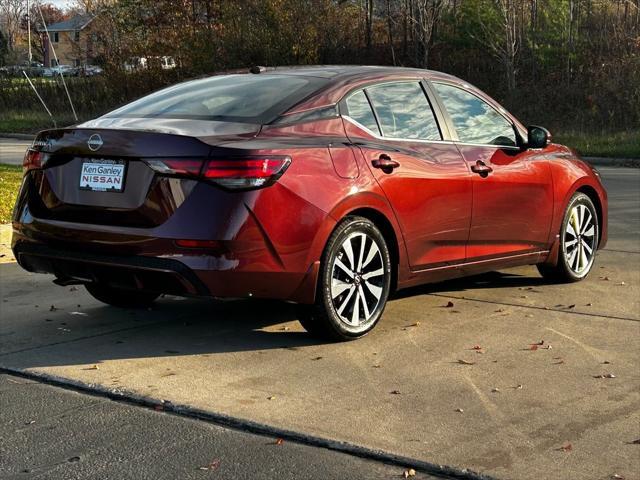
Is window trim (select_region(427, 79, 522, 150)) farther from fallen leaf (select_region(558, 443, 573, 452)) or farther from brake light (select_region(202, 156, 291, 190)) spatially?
fallen leaf (select_region(558, 443, 573, 452))

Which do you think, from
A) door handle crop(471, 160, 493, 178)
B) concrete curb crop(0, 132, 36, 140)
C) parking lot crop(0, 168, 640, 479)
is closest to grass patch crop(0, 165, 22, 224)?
parking lot crop(0, 168, 640, 479)

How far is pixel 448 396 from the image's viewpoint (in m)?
5.05

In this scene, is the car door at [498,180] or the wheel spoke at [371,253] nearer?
the wheel spoke at [371,253]

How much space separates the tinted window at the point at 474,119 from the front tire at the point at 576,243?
94 centimetres

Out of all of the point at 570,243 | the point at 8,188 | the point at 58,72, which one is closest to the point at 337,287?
the point at 570,243

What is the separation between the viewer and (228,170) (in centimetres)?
543

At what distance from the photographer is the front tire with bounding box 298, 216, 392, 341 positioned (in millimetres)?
5926

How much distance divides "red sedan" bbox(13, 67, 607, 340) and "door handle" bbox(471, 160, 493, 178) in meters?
0.02

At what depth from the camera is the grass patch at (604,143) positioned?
22.3 metres

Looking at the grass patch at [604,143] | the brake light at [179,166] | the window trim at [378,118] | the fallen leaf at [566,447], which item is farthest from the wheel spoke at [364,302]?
the grass patch at [604,143]

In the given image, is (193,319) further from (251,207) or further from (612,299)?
(612,299)

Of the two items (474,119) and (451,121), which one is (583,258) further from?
(451,121)

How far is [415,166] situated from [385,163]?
1.03 feet

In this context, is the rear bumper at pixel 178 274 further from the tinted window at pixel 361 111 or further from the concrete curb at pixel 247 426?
the tinted window at pixel 361 111
